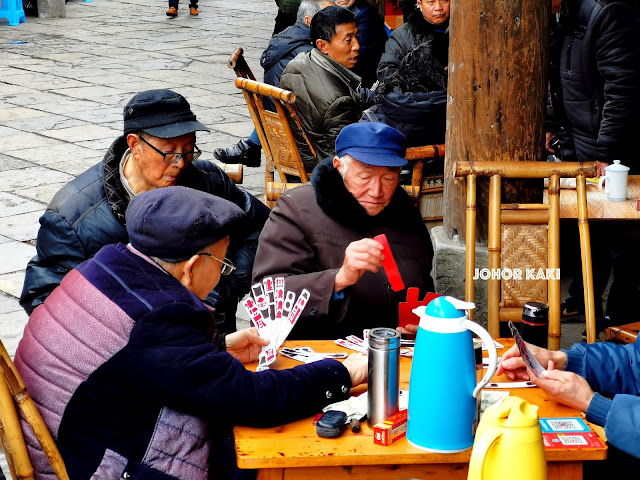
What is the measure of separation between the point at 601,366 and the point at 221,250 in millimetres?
1355

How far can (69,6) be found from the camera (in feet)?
56.7

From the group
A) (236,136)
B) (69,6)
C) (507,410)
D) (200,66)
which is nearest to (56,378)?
(507,410)

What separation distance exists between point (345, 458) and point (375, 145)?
4.63ft

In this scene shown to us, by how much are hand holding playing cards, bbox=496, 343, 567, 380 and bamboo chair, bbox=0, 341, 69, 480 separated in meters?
1.38

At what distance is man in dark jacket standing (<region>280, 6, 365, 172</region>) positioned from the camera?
18.3 feet

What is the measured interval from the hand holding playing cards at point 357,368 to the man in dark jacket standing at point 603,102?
228 cm

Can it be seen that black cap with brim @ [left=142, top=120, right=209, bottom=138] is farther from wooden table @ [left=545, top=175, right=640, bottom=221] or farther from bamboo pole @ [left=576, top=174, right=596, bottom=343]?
wooden table @ [left=545, top=175, right=640, bottom=221]

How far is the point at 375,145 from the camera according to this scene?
11.4 feet

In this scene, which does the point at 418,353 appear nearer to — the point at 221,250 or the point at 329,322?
the point at 221,250

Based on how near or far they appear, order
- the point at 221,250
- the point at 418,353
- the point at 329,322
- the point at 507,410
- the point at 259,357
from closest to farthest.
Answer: the point at 507,410, the point at 418,353, the point at 221,250, the point at 259,357, the point at 329,322

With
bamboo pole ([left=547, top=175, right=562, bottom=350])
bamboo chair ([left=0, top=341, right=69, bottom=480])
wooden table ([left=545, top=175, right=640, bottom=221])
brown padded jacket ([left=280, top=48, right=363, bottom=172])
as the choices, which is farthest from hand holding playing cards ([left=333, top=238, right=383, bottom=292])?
brown padded jacket ([left=280, top=48, right=363, bottom=172])

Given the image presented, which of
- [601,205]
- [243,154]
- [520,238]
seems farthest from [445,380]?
[243,154]

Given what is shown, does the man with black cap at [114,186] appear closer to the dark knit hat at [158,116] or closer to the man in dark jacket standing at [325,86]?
the dark knit hat at [158,116]

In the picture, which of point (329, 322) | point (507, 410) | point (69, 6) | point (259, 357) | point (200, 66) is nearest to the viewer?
point (507, 410)
